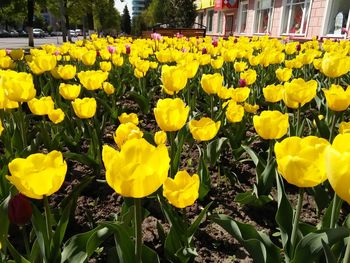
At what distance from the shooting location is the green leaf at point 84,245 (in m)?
1.36

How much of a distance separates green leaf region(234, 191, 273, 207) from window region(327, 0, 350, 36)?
13.6m

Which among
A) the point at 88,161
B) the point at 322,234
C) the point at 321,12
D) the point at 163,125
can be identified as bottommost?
the point at 88,161

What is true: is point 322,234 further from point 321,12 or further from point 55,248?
point 321,12

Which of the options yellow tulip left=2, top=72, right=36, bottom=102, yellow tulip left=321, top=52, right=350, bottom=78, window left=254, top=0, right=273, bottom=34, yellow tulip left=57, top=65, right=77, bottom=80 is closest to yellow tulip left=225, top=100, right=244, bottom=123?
yellow tulip left=321, top=52, right=350, bottom=78

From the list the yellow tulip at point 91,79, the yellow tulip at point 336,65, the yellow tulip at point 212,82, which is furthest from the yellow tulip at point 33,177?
the yellow tulip at point 336,65

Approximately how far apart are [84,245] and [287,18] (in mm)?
19006

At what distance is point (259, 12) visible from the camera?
21875mm

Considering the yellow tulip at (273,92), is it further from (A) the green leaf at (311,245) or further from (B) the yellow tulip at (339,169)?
(B) the yellow tulip at (339,169)

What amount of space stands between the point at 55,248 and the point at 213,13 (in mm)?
33627

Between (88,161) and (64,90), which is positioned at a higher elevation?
(64,90)

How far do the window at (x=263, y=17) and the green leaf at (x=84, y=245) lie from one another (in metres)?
20.1

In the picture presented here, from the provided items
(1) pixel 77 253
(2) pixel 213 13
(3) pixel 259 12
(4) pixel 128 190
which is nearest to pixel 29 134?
(1) pixel 77 253

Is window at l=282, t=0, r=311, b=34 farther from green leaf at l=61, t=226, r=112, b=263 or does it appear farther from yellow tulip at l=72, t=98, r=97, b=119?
green leaf at l=61, t=226, r=112, b=263

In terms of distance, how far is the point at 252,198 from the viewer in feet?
7.07
